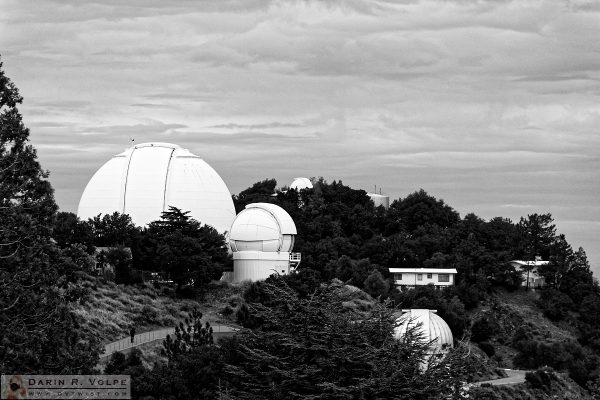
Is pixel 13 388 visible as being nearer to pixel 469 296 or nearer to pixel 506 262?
pixel 469 296

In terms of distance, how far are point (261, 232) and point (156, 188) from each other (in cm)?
921

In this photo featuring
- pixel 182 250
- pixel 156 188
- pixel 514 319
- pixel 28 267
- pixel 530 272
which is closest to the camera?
pixel 28 267

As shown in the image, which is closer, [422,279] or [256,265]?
[256,265]

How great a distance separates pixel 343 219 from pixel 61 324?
51097 millimetres

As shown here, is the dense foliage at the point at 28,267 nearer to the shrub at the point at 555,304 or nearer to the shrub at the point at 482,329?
the shrub at the point at 482,329

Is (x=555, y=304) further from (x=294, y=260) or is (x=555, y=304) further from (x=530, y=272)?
(x=294, y=260)

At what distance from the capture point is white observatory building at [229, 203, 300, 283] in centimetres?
6038

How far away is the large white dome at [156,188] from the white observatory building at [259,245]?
20.5ft

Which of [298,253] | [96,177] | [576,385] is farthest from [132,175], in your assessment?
[576,385]

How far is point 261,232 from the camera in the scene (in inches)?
2384

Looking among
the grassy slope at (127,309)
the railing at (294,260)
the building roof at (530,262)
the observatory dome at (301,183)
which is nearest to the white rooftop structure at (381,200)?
the observatory dome at (301,183)

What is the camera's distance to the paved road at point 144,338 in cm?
4160

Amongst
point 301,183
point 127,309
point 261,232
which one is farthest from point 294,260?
point 301,183

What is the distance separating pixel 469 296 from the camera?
207ft
